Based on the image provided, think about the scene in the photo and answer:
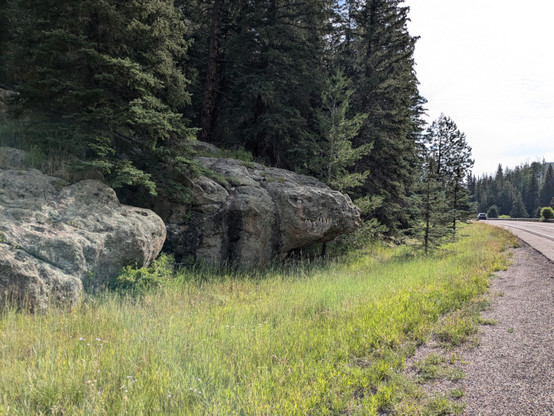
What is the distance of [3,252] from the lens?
412 centimetres

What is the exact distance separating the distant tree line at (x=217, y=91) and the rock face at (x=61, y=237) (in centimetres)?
69

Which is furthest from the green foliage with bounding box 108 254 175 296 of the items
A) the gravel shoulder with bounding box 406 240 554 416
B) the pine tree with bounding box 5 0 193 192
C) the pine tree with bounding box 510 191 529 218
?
the pine tree with bounding box 510 191 529 218

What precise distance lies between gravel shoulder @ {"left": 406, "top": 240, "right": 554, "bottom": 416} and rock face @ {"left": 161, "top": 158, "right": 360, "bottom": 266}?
505cm

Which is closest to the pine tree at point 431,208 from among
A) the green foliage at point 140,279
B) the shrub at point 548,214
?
the green foliage at point 140,279

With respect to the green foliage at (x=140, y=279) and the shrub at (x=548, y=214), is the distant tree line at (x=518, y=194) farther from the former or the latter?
the green foliage at (x=140, y=279)

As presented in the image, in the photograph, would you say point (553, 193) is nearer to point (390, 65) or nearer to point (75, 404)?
point (390, 65)

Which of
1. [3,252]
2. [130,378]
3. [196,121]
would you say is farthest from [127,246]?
[196,121]

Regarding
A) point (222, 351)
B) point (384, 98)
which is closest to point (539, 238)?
point (384, 98)

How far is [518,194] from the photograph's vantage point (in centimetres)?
9712

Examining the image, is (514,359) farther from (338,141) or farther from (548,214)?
(548,214)

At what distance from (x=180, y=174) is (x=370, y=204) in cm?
823

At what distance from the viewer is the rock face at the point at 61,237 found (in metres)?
4.25

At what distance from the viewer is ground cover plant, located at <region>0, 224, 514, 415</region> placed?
2.65m

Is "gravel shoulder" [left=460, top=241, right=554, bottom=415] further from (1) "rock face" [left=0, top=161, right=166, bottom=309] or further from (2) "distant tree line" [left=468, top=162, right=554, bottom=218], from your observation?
(2) "distant tree line" [left=468, top=162, right=554, bottom=218]
